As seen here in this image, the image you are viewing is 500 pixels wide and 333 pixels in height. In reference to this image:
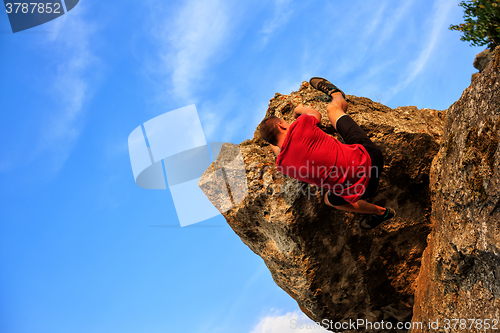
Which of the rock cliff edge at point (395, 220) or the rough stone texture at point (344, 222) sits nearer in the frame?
the rock cliff edge at point (395, 220)

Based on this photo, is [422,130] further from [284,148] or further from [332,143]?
[284,148]

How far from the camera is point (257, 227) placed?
6.10 m

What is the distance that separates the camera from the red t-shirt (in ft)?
14.7

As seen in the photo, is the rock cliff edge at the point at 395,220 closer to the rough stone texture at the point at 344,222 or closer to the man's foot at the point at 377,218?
the rough stone texture at the point at 344,222

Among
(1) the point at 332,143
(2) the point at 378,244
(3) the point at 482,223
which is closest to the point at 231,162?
(1) the point at 332,143

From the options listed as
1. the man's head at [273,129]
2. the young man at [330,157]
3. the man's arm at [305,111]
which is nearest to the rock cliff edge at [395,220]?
the man's arm at [305,111]

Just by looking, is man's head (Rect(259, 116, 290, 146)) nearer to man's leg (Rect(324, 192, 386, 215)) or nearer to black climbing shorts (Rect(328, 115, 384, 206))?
black climbing shorts (Rect(328, 115, 384, 206))

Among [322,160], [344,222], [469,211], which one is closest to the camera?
[469,211]

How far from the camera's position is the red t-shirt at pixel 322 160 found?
4477 millimetres

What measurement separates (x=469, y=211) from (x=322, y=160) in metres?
2.08

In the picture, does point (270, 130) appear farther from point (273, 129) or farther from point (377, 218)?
point (377, 218)

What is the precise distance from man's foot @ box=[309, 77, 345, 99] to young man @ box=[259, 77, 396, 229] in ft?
2.50

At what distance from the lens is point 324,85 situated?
5.72 meters

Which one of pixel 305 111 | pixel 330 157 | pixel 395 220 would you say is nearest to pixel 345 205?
pixel 330 157
